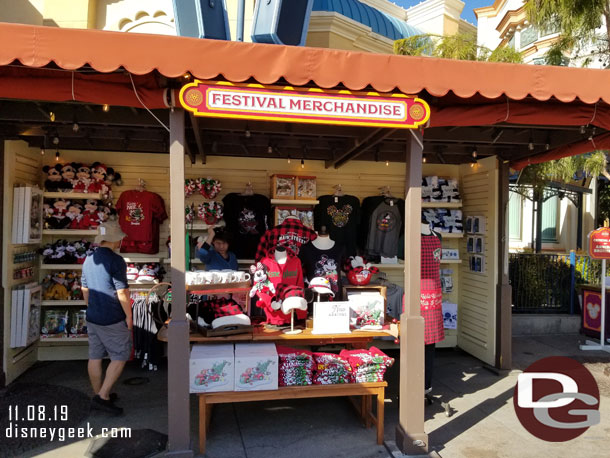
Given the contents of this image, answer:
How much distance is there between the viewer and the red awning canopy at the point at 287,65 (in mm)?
3320

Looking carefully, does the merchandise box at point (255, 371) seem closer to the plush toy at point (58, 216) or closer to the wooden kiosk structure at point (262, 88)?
the wooden kiosk structure at point (262, 88)

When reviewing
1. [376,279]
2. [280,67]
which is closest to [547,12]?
[376,279]

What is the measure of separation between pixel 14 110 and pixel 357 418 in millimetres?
4881

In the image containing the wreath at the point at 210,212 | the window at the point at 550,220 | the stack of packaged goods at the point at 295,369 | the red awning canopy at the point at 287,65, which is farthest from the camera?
the window at the point at 550,220

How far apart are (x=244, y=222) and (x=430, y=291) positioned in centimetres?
292

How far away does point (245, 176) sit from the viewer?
7141mm

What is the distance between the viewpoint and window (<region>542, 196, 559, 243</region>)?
16.3 metres

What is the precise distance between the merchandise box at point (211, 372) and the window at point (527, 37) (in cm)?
1745

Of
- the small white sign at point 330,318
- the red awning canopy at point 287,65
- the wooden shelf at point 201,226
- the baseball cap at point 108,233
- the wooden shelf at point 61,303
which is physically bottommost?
the wooden shelf at point 61,303

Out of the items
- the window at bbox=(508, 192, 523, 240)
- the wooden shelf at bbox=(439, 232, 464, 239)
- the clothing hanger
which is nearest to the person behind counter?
the clothing hanger

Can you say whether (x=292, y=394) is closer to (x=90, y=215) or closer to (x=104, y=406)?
(x=104, y=406)

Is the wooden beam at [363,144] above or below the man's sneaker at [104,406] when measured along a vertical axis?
above

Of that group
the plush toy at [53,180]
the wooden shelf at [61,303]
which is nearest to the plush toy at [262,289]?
the wooden shelf at [61,303]

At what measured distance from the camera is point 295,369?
4324 mm
